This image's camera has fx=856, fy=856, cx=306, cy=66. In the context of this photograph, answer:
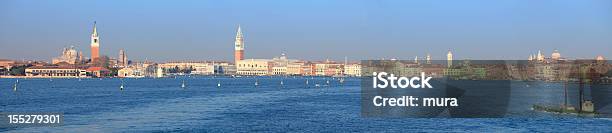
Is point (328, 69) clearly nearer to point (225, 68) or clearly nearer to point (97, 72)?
point (225, 68)

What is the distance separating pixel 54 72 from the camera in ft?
376

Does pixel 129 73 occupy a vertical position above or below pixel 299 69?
below

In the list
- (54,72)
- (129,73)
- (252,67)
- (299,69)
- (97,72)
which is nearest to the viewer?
(97,72)

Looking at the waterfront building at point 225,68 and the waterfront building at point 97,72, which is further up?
the waterfront building at point 225,68

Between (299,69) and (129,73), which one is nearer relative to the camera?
(129,73)

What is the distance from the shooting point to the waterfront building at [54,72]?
366 feet

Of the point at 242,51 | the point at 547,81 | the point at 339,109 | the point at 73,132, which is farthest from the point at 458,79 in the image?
the point at 242,51

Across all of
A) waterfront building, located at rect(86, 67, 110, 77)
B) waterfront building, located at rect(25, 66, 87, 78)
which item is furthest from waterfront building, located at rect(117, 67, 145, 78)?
waterfront building, located at rect(25, 66, 87, 78)

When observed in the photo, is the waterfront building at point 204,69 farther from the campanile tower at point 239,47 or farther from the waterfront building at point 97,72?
the waterfront building at point 97,72

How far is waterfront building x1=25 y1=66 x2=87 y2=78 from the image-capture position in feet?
366

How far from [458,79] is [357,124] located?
6263cm

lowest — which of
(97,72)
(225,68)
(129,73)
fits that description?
(129,73)

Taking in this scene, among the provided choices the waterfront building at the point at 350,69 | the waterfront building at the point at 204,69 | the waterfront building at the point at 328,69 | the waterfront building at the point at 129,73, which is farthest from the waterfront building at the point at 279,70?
the waterfront building at the point at 129,73

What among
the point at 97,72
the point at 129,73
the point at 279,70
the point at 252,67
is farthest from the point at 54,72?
the point at 279,70
